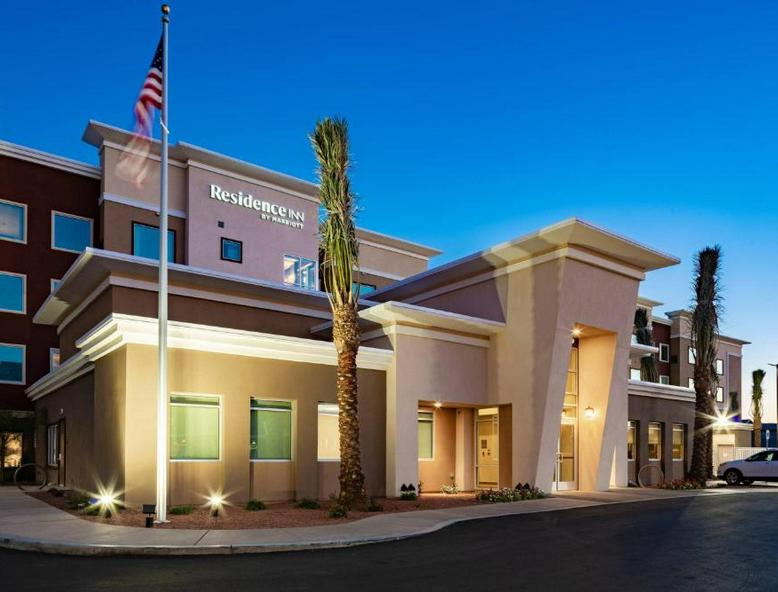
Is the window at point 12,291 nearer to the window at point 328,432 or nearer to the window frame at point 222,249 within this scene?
the window frame at point 222,249

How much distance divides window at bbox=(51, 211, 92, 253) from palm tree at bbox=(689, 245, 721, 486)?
28543 millimetres

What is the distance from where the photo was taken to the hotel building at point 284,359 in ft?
62.3

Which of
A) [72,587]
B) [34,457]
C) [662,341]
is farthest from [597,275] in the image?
[662,341]

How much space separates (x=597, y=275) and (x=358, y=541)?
49.9 feet

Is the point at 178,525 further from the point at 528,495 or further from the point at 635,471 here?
the point at 635,471

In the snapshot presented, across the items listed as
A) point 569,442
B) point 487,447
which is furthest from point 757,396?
point 487,447

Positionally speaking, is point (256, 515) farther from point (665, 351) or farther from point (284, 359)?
point (665, 351)

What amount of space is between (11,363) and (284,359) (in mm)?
19703

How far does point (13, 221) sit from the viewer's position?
3416 cm

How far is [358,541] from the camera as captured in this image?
42.7ft

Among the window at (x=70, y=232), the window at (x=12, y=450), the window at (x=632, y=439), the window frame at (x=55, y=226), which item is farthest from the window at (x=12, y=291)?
the window at (x=632, y=439)

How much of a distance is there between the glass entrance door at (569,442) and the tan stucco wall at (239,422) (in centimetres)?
728

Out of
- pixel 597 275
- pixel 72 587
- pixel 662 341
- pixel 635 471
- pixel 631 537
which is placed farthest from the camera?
pixel 662 341

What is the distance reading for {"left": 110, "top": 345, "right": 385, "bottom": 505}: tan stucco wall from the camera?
17.6m
